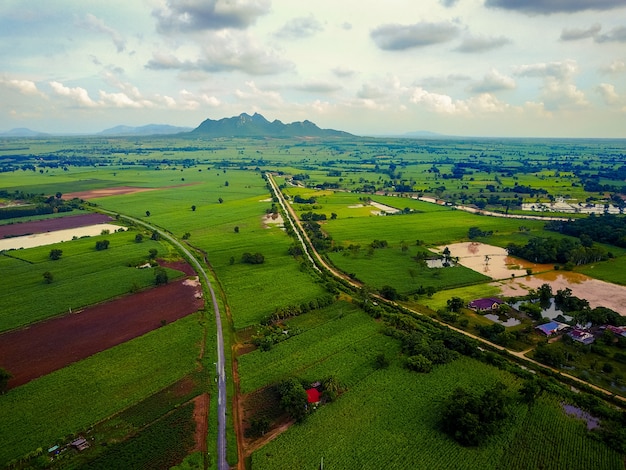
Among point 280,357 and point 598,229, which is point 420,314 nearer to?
point 280,357

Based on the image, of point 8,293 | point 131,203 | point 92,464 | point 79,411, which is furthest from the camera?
point 131,203

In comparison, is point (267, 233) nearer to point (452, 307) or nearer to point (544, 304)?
point (452, 307)

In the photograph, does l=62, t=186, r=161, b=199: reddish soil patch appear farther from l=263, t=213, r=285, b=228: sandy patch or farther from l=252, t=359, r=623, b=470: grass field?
l=252, t=359, r=623, b=470: grass field

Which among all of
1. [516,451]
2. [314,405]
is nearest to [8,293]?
[314,405]

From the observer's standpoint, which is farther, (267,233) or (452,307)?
(267,233)

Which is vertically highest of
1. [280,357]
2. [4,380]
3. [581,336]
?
[4,380]

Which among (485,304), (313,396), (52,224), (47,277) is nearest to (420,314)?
(485,304)

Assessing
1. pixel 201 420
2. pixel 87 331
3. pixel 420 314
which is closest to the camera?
pixel 201 420
